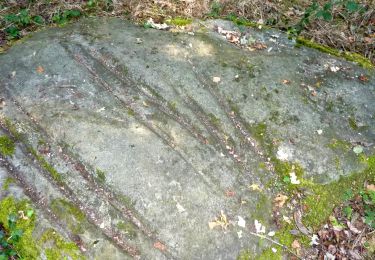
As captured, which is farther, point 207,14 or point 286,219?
point 207,14

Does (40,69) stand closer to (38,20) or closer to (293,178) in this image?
(38,20)

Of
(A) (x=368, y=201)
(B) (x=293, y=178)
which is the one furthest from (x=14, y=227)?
(A) (x=368, y=201)

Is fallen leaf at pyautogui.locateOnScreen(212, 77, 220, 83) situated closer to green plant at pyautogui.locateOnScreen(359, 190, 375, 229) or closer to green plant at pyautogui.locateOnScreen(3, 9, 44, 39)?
green plant at pyautogui.locateOnScreen(359, 190, 375, 229)

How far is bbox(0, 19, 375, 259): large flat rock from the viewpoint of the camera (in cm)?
374

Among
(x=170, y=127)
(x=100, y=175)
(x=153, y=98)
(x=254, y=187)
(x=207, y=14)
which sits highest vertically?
(x=207, y=14)

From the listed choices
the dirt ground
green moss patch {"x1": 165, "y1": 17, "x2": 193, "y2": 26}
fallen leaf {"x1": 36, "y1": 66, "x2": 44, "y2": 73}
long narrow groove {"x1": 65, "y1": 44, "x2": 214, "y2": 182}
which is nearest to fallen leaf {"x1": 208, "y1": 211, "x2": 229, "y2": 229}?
long narrow groove {"x1": 65, "y1": 44, "x2": 214, "y2": 182}

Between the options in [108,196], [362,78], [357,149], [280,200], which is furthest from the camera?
[362,78]

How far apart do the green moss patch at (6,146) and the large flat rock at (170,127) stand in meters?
0.08

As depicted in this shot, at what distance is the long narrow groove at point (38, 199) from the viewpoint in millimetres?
3518

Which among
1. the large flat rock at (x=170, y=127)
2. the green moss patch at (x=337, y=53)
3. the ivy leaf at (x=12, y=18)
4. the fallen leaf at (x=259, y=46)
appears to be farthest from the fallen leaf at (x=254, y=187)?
the ivy leaf at (x=12, y=18)

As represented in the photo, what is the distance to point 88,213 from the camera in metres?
3.68

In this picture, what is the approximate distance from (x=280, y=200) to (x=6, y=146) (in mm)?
2936

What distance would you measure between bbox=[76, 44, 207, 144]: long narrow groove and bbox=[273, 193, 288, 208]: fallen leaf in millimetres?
987

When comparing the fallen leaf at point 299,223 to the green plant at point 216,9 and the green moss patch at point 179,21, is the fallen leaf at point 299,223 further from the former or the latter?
the green plant at point 216,9
